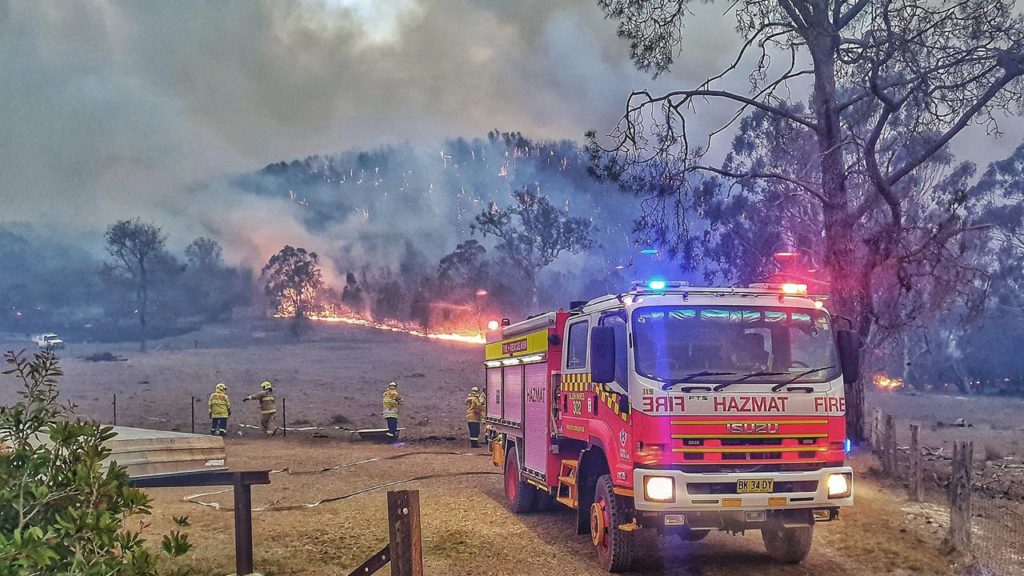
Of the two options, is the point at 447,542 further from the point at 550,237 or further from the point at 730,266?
the point at 550,237

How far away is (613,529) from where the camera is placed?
25.3 feet

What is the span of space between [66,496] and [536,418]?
734 centimetres

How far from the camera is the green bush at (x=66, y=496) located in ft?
10.1

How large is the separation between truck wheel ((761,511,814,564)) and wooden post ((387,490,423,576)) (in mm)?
4643

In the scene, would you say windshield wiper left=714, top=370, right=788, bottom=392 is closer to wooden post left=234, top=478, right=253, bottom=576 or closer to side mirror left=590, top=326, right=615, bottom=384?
side mirror left=590, top=326, right=615, bottom=384

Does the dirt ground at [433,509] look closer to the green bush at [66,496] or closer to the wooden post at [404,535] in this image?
the wooden post at [404,535]

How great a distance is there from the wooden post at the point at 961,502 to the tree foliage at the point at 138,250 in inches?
2549

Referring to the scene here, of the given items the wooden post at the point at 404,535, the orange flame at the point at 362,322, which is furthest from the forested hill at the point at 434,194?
the wooden post at the point at 404,535

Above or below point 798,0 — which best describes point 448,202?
above

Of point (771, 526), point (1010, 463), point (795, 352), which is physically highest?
point (795, 352)

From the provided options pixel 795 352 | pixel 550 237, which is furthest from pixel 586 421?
pixel 550 237

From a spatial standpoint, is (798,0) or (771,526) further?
(798,0)

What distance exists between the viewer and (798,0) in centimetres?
1595

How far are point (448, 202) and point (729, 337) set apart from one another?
132 metres
